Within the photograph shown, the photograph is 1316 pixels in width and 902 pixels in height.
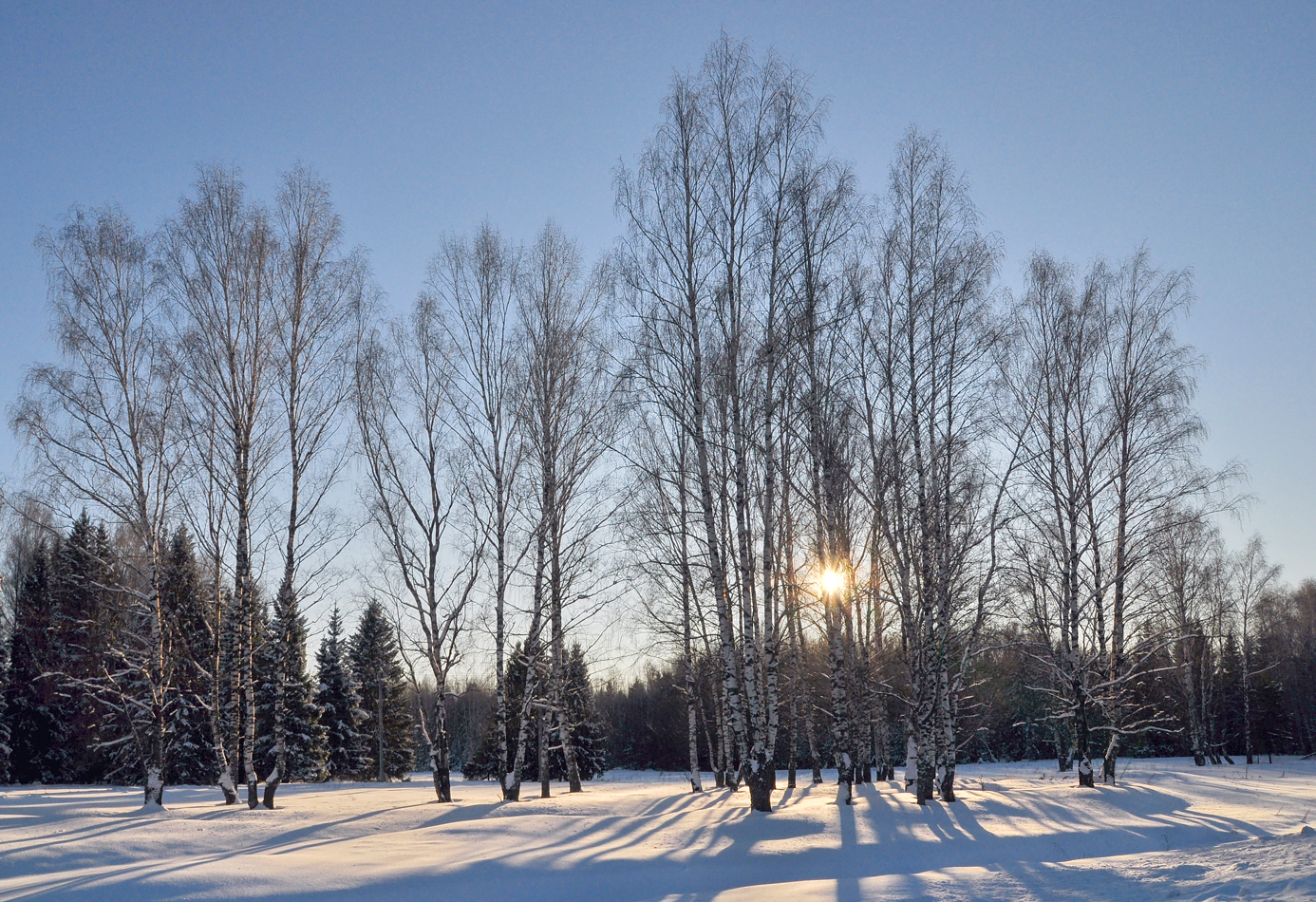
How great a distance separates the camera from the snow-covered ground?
836 centimetres

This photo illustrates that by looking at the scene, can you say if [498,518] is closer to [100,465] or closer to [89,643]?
[100,465]

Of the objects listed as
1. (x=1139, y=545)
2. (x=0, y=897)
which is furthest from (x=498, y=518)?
(x=1139, y=545)

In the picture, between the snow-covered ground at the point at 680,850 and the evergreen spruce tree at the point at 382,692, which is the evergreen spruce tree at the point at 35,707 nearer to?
the evergreen spruce tree at the point at 382,692

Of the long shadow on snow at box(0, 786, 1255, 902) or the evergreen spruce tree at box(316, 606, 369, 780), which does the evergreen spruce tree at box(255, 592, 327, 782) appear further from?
the long shadow on snow at box(0, 786, 1255, 902)

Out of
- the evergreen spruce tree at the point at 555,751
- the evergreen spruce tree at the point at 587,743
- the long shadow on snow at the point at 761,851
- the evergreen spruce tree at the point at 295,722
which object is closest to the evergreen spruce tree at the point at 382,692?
the evergreen spruce tree at the point at 555,751

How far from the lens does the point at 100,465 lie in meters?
16.0

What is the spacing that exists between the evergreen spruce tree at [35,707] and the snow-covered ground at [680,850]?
20504mm

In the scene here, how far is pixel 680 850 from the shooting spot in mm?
11008

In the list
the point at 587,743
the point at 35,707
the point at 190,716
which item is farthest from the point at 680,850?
the point at 35,707

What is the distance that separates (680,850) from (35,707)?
34440 mm

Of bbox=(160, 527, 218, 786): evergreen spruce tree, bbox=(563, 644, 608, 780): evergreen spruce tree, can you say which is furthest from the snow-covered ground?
bbox=(563, 644, 608, 780): evergreen spruce tree

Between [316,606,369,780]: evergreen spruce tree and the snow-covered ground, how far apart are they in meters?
22.7

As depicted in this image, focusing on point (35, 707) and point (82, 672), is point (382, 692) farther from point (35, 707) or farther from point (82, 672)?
point (35, 707)

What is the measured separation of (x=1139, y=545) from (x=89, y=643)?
126 ft
